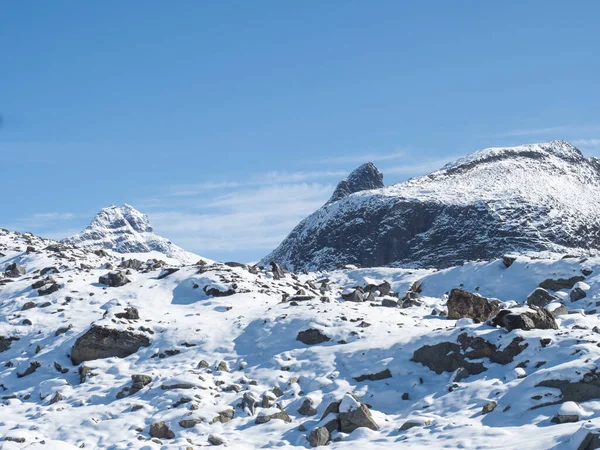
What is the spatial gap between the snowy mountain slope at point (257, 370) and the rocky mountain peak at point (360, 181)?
125 metres

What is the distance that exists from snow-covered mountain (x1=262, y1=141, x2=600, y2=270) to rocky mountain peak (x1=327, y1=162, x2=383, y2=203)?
69.8ft

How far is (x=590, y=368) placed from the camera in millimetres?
16609

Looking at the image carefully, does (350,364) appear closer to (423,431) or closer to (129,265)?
(423,431)

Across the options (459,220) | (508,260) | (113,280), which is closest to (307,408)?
(113,280)

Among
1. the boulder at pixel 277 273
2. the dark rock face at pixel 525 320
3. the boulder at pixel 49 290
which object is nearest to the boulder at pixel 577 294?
the dark rock face at pixel 525 320

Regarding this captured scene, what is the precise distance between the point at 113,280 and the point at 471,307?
18049 millimetres

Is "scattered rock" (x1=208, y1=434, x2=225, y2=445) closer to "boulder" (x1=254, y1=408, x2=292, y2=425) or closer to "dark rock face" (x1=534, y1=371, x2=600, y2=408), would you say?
"boulder" (x1=254, y1=408, x2=292, y2=425)

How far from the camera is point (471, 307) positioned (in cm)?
2592

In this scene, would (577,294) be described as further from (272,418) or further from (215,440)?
(215,440)

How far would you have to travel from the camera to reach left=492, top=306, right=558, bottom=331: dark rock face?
68.2 feet

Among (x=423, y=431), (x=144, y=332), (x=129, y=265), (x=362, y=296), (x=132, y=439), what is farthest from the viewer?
(x=129, y=265)

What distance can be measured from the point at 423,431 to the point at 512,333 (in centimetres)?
607

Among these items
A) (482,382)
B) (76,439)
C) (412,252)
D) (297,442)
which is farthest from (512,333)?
(412,252)

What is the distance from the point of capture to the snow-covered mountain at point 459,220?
103 metres
